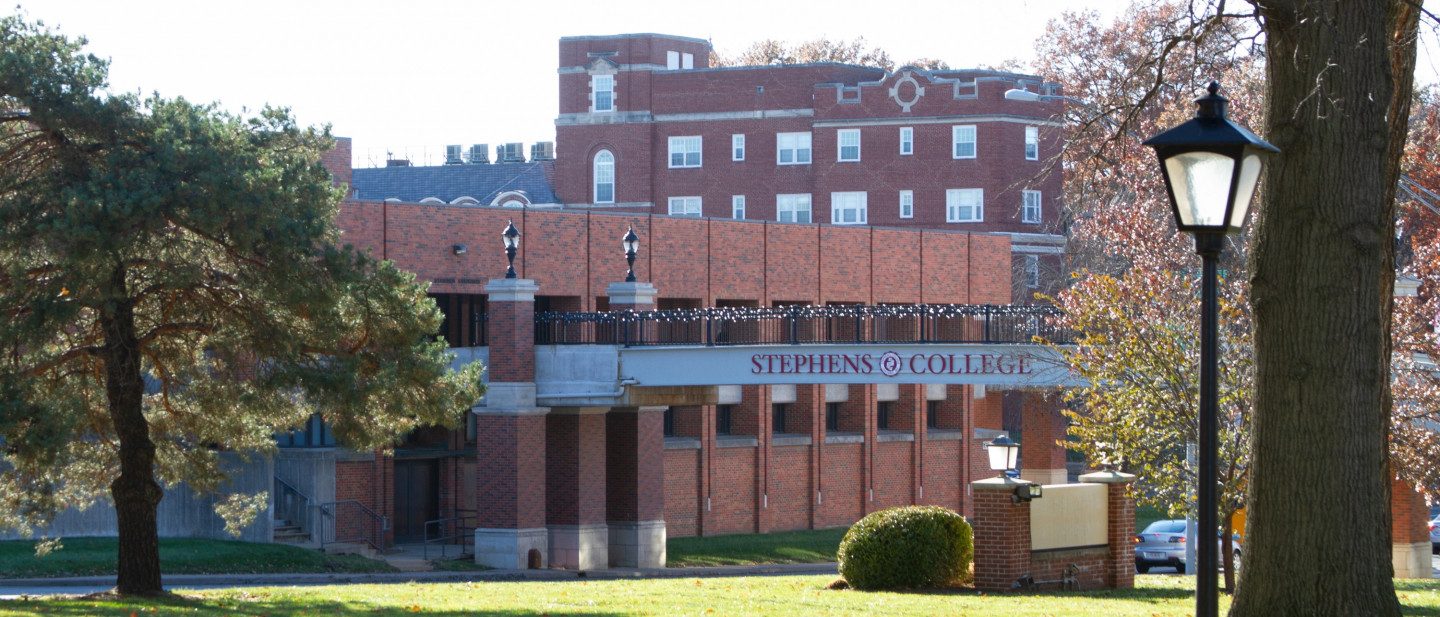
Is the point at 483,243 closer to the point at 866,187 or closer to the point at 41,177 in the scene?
the point at 41,177

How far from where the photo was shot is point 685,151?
6881 centimetres

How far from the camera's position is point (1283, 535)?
9.74 meters

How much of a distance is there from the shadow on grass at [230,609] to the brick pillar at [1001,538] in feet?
19.5

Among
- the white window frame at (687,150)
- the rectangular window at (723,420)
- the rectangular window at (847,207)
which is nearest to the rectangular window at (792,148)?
the rectangular window at (847,207)

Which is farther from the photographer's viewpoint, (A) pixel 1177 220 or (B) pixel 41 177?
(B) pixel 41 177

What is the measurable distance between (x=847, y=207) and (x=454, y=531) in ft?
105

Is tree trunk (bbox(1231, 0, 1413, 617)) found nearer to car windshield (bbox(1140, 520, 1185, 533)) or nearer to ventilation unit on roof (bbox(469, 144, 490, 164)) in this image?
car windshield (bbox(1140, 520, 1185, 533))

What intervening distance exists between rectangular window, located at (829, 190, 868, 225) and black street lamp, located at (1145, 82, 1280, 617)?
191 feet

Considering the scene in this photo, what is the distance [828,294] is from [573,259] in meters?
9.86

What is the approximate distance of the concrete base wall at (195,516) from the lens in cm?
3183

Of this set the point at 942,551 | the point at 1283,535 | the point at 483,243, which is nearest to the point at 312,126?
the point at 942,551

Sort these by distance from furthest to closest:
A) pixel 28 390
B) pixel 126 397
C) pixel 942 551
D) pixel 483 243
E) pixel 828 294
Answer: pixel 828 294 → pixel 483 243 → pixel 942 551 → pixel 126 397 → pixel 28 390

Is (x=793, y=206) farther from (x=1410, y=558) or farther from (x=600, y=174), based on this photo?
(x=1410, y=558)

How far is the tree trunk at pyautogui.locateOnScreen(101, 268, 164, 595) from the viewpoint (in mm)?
19234
